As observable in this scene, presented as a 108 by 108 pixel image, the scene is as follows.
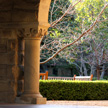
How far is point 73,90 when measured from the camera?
12.7m

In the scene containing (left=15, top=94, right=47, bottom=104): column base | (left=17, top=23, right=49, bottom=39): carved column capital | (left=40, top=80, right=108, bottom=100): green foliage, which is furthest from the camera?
(left=40, top=80, right=108, bottom=100): green foliage

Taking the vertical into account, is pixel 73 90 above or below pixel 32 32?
below

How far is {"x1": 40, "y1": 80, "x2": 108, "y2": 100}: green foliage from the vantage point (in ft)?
40.9

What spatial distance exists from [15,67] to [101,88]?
6409mm

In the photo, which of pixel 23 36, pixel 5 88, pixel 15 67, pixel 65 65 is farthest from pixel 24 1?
pixel 65 65

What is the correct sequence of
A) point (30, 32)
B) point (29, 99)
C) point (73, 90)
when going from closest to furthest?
point (29, 99)
point (30, 32)
point (73, 90)

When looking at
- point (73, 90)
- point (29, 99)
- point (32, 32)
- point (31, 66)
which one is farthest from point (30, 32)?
point (73, 90)

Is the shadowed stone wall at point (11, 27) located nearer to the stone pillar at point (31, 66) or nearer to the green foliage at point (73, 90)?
the stone pillar at point (31, 66)

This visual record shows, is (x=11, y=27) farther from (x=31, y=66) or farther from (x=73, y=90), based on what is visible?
(x=73, y=90)

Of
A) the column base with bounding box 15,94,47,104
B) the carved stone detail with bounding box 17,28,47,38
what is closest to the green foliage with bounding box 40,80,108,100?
the column base with bounding box 15,94,47,104

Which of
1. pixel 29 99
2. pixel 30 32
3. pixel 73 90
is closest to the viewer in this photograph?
pixel 29 99

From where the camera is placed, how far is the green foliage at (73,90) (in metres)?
12.5

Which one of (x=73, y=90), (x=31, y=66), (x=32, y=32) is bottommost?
(x=73, y=90)

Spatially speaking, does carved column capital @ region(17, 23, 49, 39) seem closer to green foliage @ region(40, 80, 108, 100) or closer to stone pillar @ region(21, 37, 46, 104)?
stone pillar @ region(21, 37, 46, 104)
